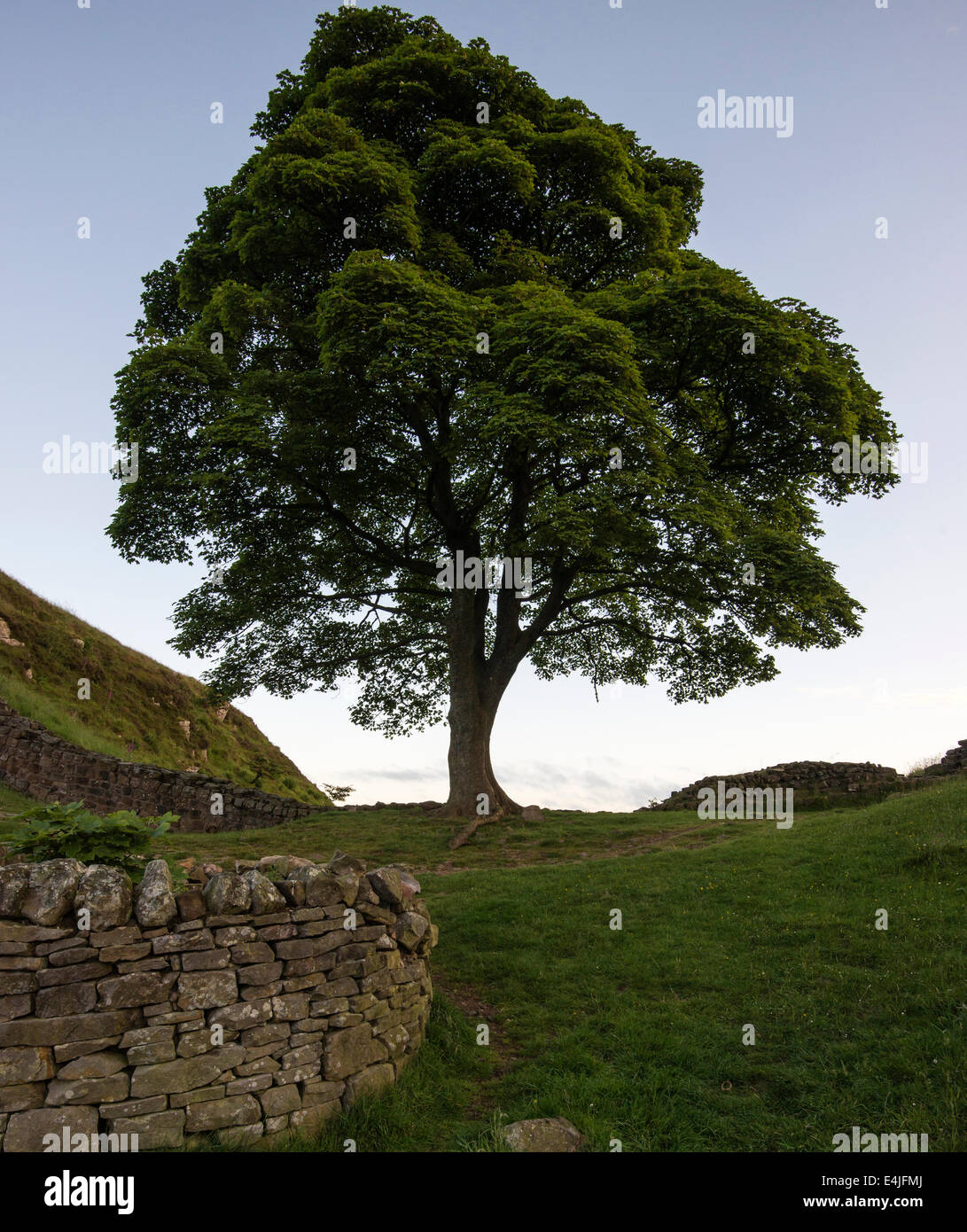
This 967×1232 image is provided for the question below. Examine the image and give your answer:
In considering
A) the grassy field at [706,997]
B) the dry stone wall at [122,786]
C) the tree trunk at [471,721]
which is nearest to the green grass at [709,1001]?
the grassy field at [706,997]

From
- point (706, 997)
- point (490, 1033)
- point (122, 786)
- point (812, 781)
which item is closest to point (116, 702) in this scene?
point (122, 786)

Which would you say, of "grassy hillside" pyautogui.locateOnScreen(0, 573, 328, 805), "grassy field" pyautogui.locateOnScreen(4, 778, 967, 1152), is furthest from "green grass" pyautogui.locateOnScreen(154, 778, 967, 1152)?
"grassy hillside" pyautogui.locateOnScreen(0, 573, 328, 805)

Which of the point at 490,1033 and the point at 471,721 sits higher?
the point at 471,721

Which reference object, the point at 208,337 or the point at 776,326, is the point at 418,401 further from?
the point at 776,326

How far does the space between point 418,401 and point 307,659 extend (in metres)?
9.23

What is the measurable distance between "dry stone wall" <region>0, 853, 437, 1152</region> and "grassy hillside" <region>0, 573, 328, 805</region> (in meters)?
23.6

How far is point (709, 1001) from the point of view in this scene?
335 inches

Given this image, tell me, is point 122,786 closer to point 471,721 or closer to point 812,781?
point 471,721

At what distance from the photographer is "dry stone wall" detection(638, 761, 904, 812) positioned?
21594 mm

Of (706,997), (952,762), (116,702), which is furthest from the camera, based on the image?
(116,702)

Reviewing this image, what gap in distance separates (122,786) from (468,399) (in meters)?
16.1

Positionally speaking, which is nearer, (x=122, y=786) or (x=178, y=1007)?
(x=178, y=1007)

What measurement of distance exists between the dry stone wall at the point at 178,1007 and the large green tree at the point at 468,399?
401 inches
